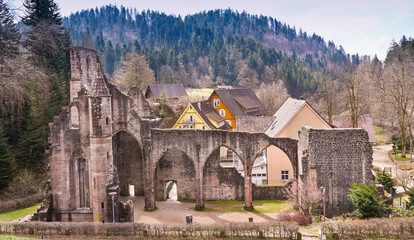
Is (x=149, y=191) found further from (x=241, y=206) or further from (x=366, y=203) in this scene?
(x=366, y=203)

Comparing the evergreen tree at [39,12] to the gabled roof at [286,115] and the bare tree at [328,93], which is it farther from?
the bare tree at [328,93]

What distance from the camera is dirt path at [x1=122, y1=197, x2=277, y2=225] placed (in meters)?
25.7

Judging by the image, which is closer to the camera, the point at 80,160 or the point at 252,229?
the point at 252,229

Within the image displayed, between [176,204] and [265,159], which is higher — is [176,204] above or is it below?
below

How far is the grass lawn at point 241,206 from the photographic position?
2774cm

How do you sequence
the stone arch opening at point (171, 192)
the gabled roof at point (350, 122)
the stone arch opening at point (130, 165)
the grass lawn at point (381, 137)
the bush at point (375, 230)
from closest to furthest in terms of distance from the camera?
the bush at point (375, 230) < the stone arch opening at point (171, 192) < the stone arch opening at point (130, 165) < the gabled roof at point (350, 122) < the grass lawn at point (381, 137)

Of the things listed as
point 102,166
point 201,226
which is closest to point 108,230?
point 102,166

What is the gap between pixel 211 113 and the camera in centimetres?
5675

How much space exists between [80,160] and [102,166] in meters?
4.48

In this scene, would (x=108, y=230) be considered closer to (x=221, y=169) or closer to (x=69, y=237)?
(x=69, y=237)

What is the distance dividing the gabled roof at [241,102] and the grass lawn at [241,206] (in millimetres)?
33498

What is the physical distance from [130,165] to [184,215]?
8.20 m

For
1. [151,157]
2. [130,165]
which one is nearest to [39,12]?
[130,165]

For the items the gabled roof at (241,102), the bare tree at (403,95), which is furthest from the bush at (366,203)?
the gabled roof at (241,102)
